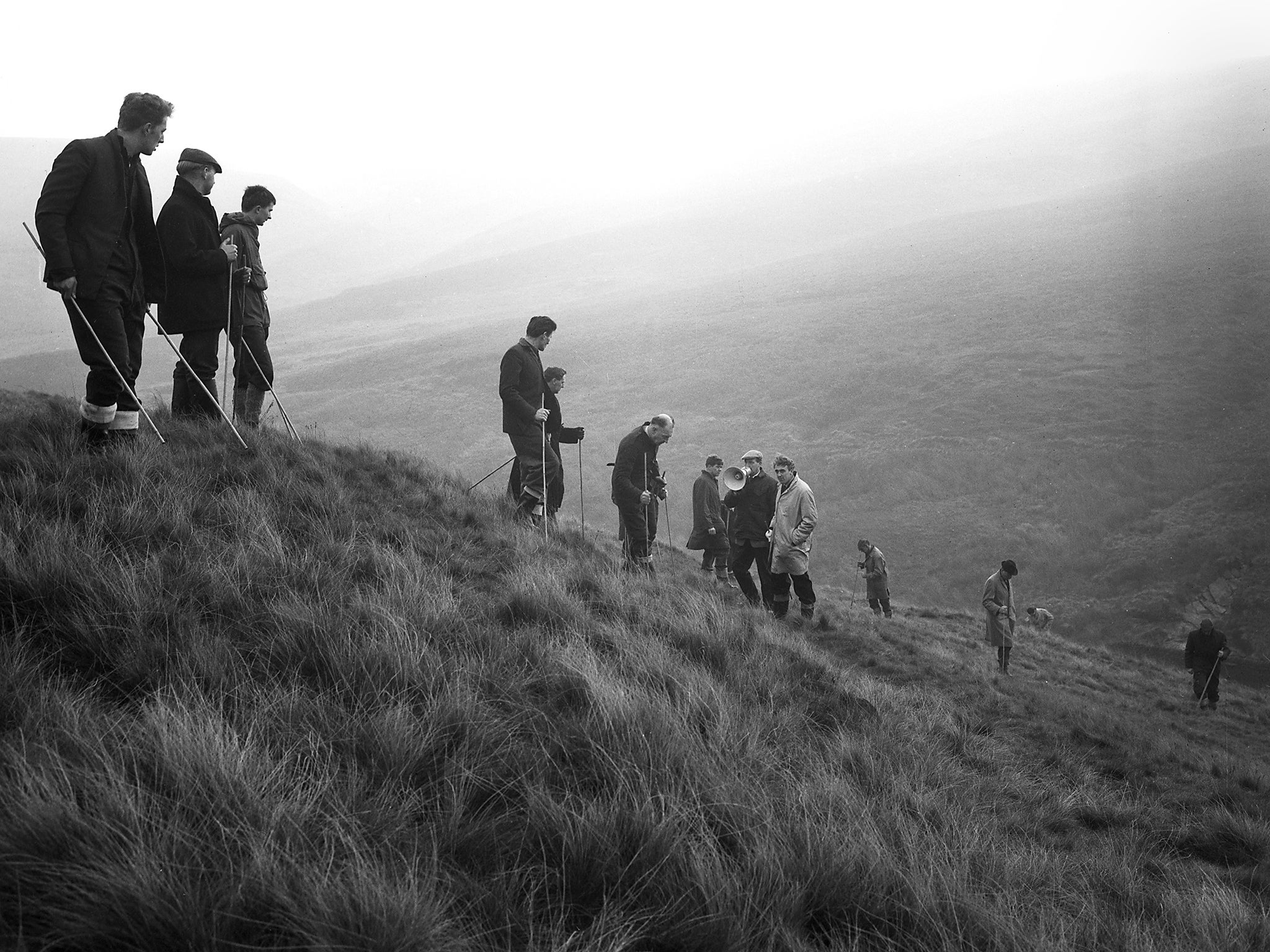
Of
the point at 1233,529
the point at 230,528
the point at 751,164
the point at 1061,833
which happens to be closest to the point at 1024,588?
the point at 1233,529

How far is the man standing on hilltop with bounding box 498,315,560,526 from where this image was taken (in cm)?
856

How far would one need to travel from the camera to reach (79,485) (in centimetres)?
455

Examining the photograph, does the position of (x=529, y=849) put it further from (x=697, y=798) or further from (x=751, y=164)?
(x=751, y=164)

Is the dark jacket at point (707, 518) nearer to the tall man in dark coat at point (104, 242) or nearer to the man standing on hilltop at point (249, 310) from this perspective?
the man standing on hilltop at point (249, 310)

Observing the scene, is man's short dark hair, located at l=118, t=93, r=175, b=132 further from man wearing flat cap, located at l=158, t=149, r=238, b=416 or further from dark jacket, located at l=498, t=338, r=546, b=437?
dark jacket, located at l=498, t=338, r=546, b=437

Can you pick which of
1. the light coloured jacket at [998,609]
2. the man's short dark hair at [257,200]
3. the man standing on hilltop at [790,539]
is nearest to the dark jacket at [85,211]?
the man's short dark hair at [257,200]

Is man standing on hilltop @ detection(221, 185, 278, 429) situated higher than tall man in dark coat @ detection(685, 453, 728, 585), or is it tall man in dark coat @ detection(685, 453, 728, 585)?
man standing on hilltop @ detection(221, 185, 278, 429)

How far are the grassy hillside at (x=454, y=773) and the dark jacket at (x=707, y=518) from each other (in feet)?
26.8

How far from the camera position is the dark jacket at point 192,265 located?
21.7 feet

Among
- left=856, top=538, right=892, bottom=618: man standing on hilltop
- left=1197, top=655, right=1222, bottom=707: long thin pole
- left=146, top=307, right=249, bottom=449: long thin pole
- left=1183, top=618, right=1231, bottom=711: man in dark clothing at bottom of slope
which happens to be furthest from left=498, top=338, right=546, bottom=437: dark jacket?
left=1197, top=655, right=1222, bottom=707: long thin pole

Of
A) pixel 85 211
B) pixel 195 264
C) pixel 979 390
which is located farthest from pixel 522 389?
pixel 979 390

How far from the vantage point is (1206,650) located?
49.1 feet

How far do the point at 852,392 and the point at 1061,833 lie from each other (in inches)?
1493

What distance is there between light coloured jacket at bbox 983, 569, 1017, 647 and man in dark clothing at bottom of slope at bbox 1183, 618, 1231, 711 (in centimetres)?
423
